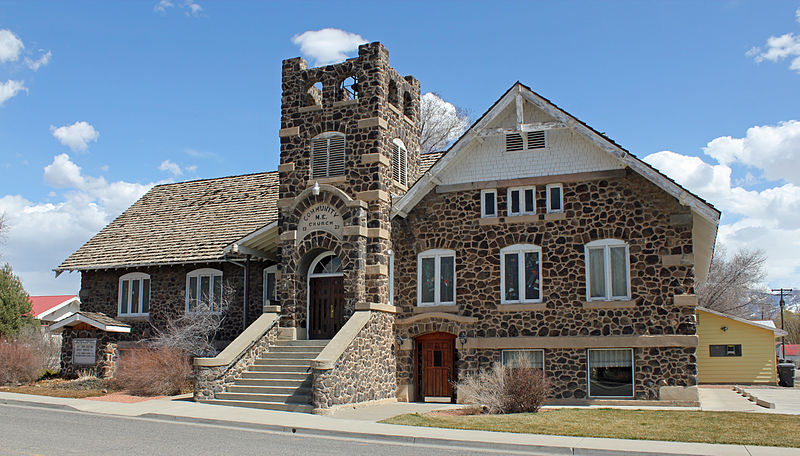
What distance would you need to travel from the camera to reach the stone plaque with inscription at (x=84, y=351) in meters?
27.5

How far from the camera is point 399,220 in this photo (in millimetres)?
22641

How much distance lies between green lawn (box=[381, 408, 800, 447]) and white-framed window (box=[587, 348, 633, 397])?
2441 millimetres

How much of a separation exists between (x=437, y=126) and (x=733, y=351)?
19523 millimetres

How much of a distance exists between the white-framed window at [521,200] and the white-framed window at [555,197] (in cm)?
44

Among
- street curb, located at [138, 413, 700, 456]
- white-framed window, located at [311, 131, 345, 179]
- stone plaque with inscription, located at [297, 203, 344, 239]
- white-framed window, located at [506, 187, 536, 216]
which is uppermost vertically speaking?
white-framed window, located at [311, 131, 345, 179]

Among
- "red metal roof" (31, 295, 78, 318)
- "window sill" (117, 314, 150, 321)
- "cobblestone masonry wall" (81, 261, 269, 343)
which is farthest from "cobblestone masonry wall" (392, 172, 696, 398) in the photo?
"red metal roof" (31, 295, 78, 318)

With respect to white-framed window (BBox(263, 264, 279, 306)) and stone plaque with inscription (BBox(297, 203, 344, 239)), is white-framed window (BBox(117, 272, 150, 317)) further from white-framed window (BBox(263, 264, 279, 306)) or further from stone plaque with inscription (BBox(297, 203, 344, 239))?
stone plaque with inscription (BBox(297, 203, 344, 239))

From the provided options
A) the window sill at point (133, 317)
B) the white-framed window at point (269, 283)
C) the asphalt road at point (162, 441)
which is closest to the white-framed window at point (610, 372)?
the asphalt road at point (162, 441)

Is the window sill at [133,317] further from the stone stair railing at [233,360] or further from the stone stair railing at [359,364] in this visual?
the stone stair railing at [359,364]

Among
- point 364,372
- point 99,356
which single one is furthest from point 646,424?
point 99,356

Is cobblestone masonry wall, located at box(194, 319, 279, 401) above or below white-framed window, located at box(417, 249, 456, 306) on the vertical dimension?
below

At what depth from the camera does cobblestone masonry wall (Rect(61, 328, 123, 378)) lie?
89.1 feet

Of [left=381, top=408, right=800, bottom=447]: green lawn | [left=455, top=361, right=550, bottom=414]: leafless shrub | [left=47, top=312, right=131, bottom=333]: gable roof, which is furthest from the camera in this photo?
[left=47, top=312, right=131, bottom=333]: gable roof

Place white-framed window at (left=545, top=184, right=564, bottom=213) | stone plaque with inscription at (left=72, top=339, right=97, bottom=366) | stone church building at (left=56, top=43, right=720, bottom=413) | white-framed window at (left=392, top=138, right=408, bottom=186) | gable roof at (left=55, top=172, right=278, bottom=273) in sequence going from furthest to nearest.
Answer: stone plaque with inscription at (left=72, top=339, right=97, bottom=366) < gable roof at (left=55, top=172, right=278, bottom=273) < white-framed window at (left=392, top=138, right=408, bottom=186) < white-framed window at (left=545, top=184, right=564, bottom=213) < stone church building at (left=56, top=43, right=720, bottom=413)
